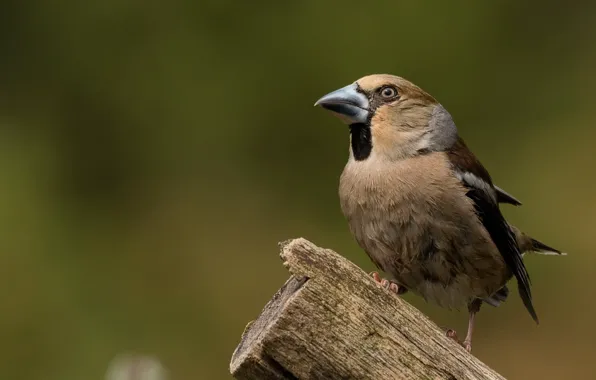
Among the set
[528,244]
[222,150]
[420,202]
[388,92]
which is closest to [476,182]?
[420,202]

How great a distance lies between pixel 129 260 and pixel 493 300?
3703mm

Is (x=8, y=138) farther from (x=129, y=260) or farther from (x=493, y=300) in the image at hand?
(x=493, y=300)

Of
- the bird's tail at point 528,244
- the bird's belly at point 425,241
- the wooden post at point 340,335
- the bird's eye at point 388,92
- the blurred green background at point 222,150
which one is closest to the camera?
the wooden post at point 340,335

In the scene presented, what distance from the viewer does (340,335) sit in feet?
6.40

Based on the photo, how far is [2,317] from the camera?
20.8 feet

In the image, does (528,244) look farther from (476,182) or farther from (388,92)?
(388,92)

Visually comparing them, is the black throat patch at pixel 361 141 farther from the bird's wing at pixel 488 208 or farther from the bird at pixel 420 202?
the bird's wing at pixel 488 208

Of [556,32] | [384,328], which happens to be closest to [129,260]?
[556,32]

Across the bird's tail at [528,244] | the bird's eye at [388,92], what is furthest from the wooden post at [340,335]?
the bird's tail at [528,244]

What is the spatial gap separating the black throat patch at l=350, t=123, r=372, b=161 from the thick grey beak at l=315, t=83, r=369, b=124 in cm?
3

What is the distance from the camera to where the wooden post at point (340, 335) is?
1.93m

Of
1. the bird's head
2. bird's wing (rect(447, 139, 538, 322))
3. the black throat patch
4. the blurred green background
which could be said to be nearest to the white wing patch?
bird's wing (rect(447, 139, 538, 322))

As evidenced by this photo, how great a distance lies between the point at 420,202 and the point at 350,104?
37 cm

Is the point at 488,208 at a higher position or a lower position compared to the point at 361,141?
lower
